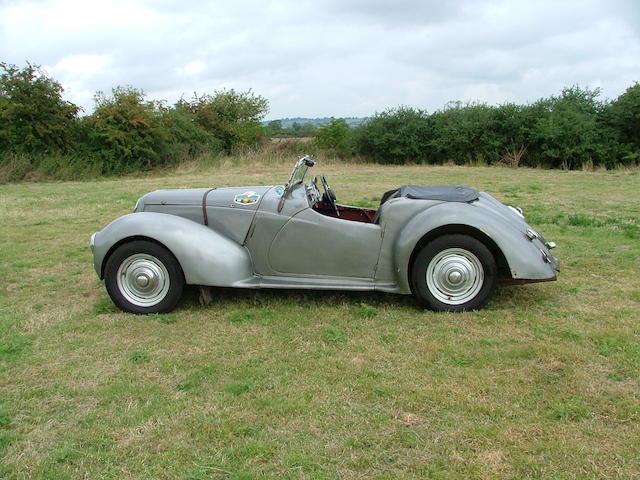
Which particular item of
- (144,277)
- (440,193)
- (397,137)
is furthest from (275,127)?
(144,277)

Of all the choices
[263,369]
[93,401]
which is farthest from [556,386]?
[93,401]

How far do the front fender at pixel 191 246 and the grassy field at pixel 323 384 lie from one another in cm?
38

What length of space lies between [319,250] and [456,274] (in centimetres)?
122

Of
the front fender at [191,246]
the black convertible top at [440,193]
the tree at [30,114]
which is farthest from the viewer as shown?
the tree at [30,114]

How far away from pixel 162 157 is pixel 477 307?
22.3 m

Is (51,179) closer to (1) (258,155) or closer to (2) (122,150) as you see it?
(2) (122,150)

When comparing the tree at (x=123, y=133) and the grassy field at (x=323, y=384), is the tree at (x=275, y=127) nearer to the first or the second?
the tree at (x=123, y=133)

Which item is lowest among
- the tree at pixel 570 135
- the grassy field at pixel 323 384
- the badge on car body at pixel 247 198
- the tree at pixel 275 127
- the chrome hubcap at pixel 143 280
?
the grassy field at pixel 323 384

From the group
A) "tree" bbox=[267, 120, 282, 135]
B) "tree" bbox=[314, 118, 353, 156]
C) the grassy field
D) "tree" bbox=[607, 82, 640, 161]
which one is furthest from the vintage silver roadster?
"tree" bbox=[267, 120, 282, 135]

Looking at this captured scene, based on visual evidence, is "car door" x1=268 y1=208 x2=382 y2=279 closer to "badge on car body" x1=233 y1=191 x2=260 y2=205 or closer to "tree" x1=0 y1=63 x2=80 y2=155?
"badge on car body" x1=233 y1=191 x2=260 y2=205

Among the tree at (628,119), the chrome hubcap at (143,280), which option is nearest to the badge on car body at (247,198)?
the chrome hubcap at (143,280)

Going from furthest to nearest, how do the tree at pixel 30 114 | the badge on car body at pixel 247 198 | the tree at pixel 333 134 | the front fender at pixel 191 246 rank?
the tree at pixel 333 134, the tree at pixel 30 114, the badge on car body at pixel 247 198, the front fender at pixel 191 246

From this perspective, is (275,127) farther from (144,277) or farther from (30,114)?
(144,277)

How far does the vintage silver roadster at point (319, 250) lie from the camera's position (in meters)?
4.88
